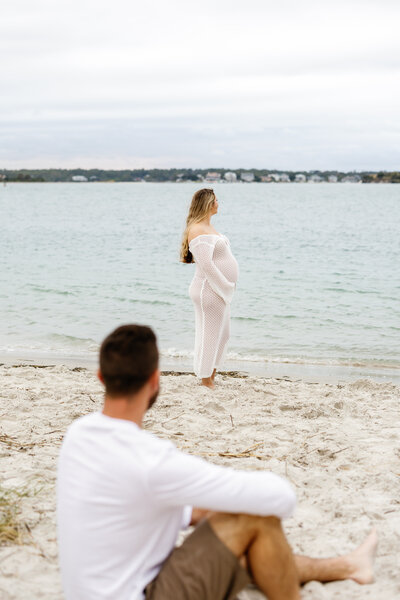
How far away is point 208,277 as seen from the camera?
700cm

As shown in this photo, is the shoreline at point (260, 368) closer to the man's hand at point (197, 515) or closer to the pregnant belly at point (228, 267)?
the pregnant belly at point (228, 267)

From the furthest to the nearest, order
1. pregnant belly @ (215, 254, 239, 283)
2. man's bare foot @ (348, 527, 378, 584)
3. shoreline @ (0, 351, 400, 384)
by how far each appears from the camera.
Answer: shoreline @ (0, 351, 400, 384)
pregnant belly @ (215, 254, 239, 283)
man's bare foot @ (348, 527, 378, 584)

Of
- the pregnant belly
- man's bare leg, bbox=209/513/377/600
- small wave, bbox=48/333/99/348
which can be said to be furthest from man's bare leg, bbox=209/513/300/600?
small wave, bbox=48/333/99/348

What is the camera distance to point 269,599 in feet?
9.25

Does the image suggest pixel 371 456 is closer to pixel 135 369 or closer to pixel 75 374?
pixel 135 369

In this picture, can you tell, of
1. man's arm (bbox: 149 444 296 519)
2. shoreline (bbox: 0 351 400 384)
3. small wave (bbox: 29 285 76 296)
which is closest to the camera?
man's arm (bbox: 149 444 296 519)

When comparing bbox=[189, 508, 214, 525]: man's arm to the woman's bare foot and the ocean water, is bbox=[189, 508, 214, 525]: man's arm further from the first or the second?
the ocean water

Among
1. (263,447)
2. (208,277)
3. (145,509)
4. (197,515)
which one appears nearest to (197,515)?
(197,515)

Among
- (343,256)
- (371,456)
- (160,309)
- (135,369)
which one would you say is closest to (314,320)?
(160,309)

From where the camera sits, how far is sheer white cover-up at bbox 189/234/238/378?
690 centimetres

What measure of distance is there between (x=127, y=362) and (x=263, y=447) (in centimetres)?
309

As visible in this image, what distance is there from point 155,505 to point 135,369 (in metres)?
0.52

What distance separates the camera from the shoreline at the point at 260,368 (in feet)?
29.6

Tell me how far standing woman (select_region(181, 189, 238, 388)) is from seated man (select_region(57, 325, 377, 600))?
435cm
